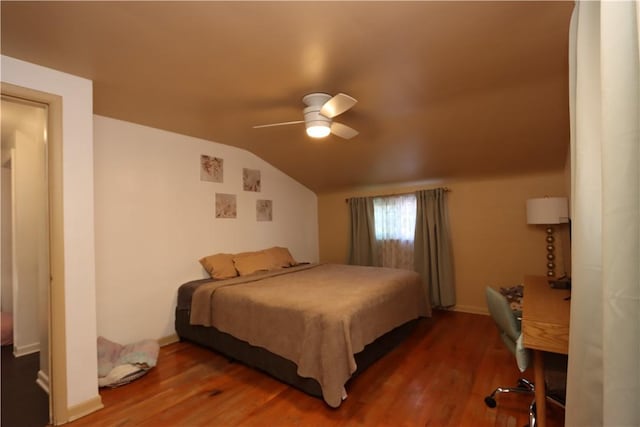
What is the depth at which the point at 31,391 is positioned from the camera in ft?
6.96

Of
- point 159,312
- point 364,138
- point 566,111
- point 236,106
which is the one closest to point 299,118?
point 236,106

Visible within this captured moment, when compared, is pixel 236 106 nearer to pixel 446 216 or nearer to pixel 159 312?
pixel 159 312

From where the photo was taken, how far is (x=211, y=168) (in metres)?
3.61

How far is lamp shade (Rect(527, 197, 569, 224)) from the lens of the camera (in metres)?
2.85

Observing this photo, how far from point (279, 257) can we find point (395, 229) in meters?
1.83

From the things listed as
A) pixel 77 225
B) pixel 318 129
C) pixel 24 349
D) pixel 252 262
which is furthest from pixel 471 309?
pixel 24 349

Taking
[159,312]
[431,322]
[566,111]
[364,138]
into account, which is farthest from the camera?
[431,322]

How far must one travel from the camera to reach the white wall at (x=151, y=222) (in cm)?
274

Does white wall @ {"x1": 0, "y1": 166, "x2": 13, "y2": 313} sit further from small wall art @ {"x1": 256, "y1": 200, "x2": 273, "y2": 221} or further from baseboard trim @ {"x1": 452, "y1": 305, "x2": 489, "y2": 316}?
baseboard trim @ {"x1": 452, "y1": 305, "x2": 489, "y2": 316}

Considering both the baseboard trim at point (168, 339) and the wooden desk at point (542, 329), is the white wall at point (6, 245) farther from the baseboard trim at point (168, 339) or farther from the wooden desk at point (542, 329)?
the wooden desk at point (542, 329)

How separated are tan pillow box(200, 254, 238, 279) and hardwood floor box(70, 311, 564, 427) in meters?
0.84

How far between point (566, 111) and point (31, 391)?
4642 mm

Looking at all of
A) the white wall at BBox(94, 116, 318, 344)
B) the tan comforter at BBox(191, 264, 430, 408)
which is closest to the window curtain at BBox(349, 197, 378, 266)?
the tan comforter at BBox(191, 264, 430, 408)

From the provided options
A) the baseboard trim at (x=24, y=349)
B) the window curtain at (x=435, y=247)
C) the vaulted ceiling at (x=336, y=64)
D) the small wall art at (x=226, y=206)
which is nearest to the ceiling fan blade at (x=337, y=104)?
the vaulted ceiling at (x=336, y=64)
